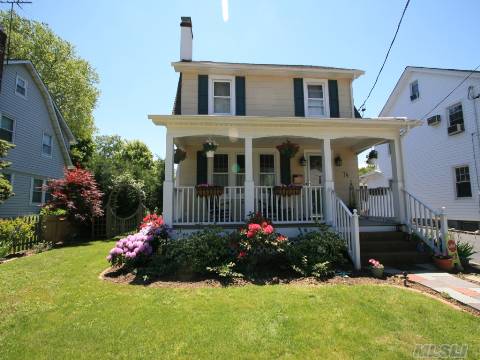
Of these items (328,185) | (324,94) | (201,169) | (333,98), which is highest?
(324,94)

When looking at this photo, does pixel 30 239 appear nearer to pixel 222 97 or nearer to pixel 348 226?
pixel 222 97

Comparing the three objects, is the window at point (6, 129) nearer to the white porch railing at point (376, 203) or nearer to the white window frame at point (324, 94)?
the white window frame at point (324, 94)

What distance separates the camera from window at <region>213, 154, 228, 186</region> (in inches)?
368

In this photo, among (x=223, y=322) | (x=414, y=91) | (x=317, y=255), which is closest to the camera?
(x=223, y=322)

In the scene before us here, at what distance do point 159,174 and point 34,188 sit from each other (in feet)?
29.0

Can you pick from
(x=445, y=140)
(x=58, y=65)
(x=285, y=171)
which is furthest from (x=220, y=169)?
(x=58, y=65)

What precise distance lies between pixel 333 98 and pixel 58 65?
23.8 meters

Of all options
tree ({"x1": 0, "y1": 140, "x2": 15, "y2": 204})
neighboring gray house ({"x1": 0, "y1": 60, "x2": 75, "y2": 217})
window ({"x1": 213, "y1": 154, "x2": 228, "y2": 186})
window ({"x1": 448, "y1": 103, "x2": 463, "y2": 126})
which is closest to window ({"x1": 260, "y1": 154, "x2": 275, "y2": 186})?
window ({"x1": 213, "y1": 154, "x2": 228, "y2": 186})

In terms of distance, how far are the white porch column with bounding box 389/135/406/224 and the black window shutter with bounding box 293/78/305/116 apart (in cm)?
299

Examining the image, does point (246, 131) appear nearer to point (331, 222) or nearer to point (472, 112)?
point (331, 222)

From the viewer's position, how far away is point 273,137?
26.9 feet

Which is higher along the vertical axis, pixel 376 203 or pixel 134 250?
pixel 376 203

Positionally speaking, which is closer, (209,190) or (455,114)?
(209,190)

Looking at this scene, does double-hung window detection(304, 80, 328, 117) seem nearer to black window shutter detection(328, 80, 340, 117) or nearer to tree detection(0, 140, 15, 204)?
black window shutter detection(328, 80, 340, 117)
